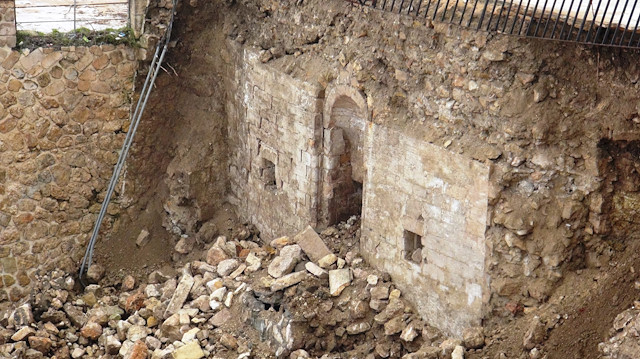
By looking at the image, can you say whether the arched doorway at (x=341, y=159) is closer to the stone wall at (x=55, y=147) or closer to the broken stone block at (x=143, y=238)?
the broken stone block at (x=143, y=238)

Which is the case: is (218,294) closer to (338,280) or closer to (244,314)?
(244,314)

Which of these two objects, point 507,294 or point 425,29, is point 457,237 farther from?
point 425,29

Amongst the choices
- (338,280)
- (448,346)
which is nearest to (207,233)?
(338,280)

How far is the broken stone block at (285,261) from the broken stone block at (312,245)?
82 millimetres

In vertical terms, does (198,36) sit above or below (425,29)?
below

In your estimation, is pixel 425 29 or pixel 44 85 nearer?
pixel 425 29

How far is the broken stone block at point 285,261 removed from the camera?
11.8 metres

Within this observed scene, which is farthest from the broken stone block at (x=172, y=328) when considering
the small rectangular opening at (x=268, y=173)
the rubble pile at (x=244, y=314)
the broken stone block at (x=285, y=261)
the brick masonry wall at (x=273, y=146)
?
the small rectangular opening at (x=268, y=173)

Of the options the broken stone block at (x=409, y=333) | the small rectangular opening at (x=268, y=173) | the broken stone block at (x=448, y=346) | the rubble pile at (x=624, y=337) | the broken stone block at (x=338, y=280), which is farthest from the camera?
the small rectangular opening at (x=268, y=173)

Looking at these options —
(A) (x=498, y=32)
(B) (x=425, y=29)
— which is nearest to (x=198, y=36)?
(B) (x=425, y=29)

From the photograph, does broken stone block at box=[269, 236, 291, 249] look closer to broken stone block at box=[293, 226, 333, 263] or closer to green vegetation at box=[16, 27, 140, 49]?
broken stone block at box=[293, 226, 333, 263]

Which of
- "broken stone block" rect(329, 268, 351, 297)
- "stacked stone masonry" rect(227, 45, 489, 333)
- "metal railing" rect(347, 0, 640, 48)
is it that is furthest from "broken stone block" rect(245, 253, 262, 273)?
"metal railing" rect(347, 0, 640, 48)

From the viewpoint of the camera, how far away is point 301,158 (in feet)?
41.1

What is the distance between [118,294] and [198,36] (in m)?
3.49
